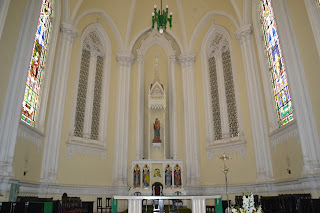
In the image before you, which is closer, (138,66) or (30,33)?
(30,33)

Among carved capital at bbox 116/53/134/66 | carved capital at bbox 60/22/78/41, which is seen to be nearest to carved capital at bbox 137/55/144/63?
carved capital at bbox 116/53/134/66

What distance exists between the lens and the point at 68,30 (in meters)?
13.6

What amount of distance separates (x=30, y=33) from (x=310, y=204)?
10.1 meters

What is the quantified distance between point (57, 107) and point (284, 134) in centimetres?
997

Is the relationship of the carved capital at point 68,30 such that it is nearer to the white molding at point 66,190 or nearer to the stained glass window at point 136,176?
the white molding at point 66,190

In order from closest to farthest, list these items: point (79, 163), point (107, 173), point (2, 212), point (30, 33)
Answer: point (2, 212)
point (30, 33)
point (79, 163)
point (107, 173)

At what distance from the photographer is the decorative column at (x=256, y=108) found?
11883 mm

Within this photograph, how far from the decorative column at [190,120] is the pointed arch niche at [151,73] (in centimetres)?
71

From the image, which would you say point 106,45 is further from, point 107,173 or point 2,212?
point 2,212

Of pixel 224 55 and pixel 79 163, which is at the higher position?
pixel 224 55

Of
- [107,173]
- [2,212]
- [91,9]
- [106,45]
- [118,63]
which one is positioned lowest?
[2,212]

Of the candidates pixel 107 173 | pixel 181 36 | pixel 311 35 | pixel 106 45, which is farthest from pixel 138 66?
pixel 311 35

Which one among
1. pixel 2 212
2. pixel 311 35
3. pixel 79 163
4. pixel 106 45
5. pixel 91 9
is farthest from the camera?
pixel 106 45

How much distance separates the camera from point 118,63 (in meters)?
16.3
